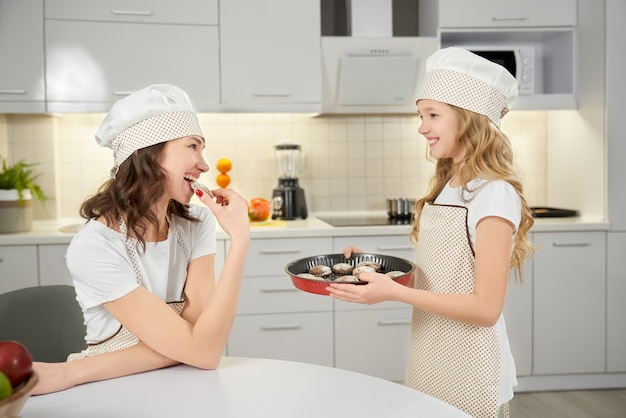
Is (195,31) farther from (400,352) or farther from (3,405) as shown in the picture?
(3,405)

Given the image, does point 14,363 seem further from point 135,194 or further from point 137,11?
point 137,11

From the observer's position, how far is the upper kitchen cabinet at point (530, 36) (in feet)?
11.0

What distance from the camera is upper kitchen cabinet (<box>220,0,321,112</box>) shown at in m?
3.23

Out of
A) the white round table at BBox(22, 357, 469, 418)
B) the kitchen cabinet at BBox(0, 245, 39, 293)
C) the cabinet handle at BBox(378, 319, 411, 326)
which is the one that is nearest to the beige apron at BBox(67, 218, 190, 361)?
the white round table at BBox(22, 357, 469, 418)

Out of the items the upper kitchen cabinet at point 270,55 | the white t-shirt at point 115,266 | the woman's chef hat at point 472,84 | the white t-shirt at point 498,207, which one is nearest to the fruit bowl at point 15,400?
the white t-shirt at point 115,266

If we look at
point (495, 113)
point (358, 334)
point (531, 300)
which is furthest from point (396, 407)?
point (531, 300)

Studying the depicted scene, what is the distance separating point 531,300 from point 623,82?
1.21 meters

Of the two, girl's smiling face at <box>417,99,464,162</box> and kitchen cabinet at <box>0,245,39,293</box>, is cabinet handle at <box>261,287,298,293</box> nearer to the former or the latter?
kitchen cabinet at <box>0,245,39,293</box>

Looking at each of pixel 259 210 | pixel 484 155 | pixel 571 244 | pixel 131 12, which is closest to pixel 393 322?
pixel 259 210

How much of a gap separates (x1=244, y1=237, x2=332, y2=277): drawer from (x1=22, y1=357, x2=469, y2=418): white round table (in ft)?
5.80

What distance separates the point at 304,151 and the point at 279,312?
102 cm

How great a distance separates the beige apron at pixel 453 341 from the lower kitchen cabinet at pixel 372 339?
147 centimetres

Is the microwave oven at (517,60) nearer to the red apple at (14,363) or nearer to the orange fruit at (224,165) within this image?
the orange fruit at (224,165)

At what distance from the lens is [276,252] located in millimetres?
3072
